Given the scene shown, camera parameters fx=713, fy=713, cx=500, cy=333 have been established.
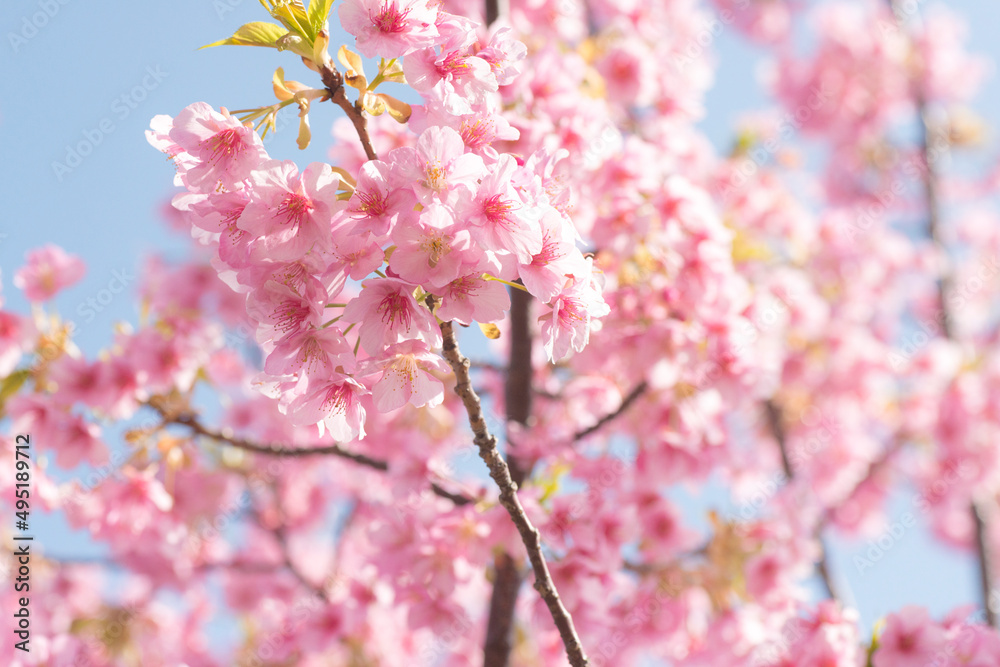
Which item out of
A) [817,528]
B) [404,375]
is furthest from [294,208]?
[817,528]

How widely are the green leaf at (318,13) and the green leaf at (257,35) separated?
0.07 m

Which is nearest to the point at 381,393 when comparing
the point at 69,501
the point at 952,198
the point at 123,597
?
the point at 69,501

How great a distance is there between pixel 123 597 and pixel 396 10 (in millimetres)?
4912

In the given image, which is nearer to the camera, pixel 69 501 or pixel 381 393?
pixel 381 393

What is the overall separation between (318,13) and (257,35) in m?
0.14

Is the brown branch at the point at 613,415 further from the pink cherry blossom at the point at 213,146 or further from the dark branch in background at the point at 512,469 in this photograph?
the pink cherry blossom at the point at 213,146

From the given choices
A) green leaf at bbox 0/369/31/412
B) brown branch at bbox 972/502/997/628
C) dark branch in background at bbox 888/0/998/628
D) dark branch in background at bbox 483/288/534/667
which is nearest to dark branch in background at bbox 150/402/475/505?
dark branch in background at bbox 483/288/534/667

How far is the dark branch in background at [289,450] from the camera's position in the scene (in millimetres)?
2537

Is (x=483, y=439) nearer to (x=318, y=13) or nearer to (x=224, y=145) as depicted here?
(x=224, y=145)

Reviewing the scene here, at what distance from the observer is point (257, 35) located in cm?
150

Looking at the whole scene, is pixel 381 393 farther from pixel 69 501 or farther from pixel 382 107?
pixel 69 501

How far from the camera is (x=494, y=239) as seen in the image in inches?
51.8

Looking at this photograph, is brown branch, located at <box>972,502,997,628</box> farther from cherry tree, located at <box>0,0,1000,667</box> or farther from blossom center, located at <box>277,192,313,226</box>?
blossom center, located at <box>277,192,313,226</box>

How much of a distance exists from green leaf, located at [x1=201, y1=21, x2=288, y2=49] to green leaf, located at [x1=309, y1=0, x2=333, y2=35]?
0.23 ft
